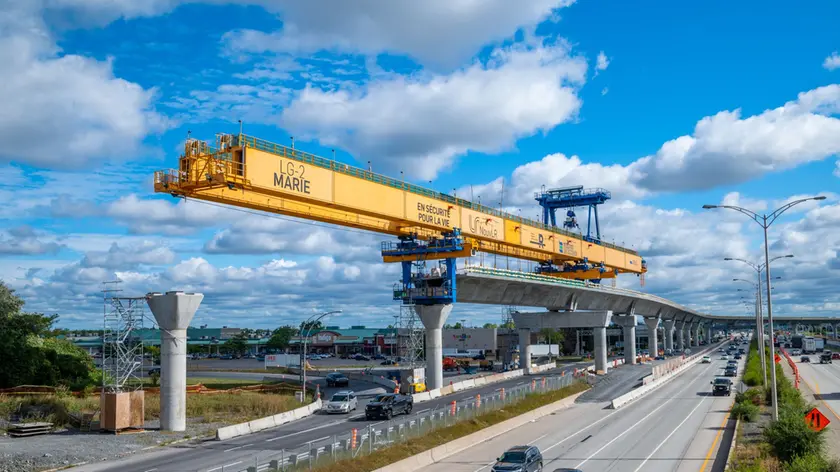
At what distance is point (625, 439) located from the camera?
131 ft

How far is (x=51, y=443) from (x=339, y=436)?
15.2 meters

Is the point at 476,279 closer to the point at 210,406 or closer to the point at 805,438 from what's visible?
the point at 210,406

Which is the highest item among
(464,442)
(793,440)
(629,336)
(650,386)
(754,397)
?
(793,440)

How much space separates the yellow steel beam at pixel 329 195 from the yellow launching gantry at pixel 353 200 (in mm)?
52

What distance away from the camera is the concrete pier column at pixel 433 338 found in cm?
6350

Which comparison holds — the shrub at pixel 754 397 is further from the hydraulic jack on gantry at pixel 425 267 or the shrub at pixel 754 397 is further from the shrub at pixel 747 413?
the hydraulic jack on gantry at pixel 425 267

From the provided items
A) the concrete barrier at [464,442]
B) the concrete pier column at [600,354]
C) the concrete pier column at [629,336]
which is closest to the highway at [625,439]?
the concrete barrier at [464,442]

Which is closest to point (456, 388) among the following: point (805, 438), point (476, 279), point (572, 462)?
point (476, 279)

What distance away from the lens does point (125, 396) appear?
4222 cm

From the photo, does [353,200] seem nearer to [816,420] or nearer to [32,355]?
[816,420]

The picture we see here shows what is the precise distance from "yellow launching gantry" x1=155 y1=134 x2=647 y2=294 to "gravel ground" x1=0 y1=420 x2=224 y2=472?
43.6 ft

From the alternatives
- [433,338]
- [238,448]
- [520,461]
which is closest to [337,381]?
[433,338]

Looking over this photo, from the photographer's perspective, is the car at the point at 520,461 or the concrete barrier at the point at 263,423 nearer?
the car at the point at 520,461

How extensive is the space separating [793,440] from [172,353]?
32.8 metres
